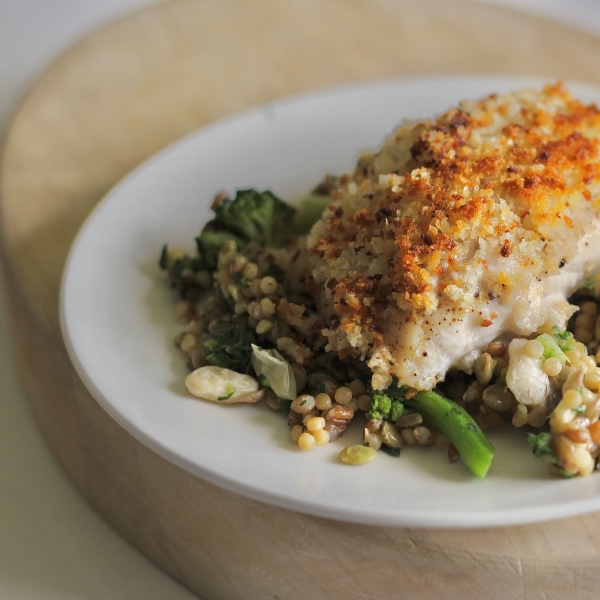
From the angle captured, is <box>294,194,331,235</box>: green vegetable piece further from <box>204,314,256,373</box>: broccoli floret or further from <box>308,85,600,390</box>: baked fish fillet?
<box>204,314,256,373</box>: broccoli floret

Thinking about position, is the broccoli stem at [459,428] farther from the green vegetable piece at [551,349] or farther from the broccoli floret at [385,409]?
the green vegetable piece at [551,349]

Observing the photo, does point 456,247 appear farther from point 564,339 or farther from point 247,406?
point 247,406

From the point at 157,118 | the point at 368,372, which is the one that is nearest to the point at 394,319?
the point at 368,372

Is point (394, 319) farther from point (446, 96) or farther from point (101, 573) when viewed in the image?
point (446, 96)

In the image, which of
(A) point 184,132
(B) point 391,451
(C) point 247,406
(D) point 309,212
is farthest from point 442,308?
(A) point 184,132

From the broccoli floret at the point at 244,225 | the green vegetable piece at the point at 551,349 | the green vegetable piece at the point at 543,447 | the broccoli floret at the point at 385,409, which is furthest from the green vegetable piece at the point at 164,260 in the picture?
the green vegetable piece at the point at 543,447

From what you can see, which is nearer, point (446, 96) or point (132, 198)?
point (132, 198)

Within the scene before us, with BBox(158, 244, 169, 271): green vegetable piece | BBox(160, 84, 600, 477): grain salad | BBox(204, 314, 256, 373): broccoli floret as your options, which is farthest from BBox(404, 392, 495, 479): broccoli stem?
BBox(158, 244, 169, 271): green vegetable piece
